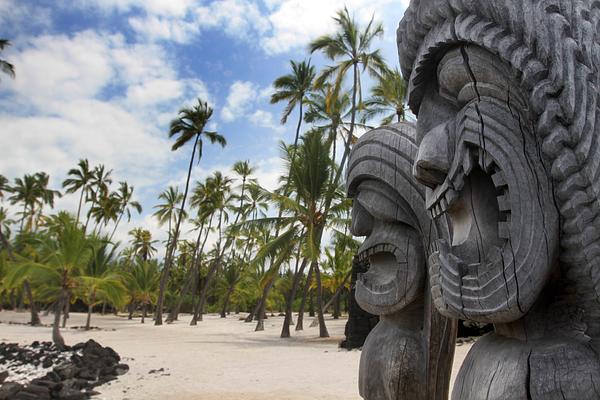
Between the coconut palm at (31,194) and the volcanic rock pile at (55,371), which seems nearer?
the volcanic rock pile at (55,371)

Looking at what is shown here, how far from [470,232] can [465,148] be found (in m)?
0.23

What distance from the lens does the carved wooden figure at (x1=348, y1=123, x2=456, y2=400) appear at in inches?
A: 72.0

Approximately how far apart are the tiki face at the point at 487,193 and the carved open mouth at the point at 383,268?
50 centimetres

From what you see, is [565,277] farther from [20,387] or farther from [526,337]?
[20,387]

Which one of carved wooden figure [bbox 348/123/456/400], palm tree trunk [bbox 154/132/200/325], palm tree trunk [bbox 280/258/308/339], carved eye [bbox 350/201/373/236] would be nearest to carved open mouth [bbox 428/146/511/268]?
carved wooden figure [bbox 348/123/456/400]

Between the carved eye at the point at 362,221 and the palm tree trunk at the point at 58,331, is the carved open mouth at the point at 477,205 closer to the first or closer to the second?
the carved eye at the point at 362,221

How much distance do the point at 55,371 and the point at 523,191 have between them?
8918mm

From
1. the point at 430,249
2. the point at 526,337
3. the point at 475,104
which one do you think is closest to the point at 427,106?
the point at 475,104

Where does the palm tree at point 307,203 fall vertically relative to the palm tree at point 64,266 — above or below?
above

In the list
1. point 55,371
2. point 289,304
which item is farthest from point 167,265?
point 55,371

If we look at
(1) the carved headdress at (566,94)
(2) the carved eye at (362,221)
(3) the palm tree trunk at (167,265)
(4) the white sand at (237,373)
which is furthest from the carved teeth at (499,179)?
(3) the palm tree trunk at (167,265)

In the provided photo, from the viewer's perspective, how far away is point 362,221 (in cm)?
209

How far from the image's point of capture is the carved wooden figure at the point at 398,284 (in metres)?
1.83

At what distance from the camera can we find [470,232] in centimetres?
125
